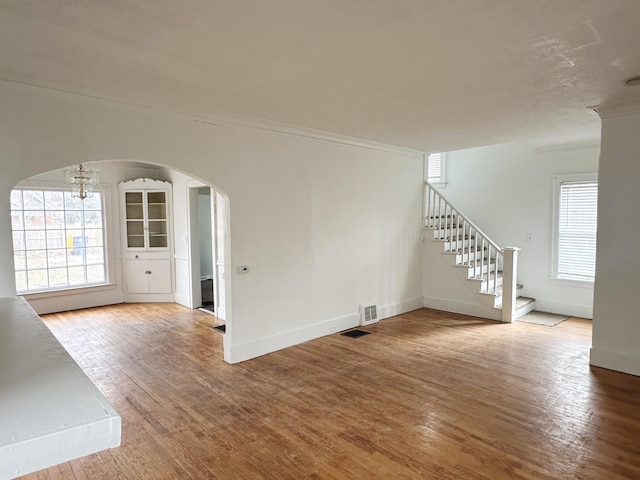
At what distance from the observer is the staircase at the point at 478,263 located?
18.8 feet

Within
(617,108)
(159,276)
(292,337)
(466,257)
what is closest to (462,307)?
(466,257)

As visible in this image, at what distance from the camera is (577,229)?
19.5 ft

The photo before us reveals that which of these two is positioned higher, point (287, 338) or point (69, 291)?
point (69, 291)

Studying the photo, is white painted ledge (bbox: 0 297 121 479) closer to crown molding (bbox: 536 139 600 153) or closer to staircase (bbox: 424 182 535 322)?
staircase (bbox: 424 182 535 322)

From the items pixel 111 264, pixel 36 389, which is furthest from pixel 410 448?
pixel 111 264

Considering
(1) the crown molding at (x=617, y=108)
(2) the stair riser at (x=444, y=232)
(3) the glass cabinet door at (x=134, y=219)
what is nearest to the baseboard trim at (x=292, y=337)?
(2) the stair riser at (x=444, y=232)

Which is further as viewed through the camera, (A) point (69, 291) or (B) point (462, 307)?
(A) point (69, 291)

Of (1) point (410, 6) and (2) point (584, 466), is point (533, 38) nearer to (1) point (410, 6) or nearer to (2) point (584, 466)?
(1) point (410, 6)

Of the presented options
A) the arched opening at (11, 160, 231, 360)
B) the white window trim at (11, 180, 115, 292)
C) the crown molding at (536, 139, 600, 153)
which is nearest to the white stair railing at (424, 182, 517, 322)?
the crown molding at (536, 139, 600, 153)

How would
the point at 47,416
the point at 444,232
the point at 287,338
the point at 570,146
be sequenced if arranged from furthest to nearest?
the point at 444,232, the point at 570,146, the point at 287,338, the point at 47,416

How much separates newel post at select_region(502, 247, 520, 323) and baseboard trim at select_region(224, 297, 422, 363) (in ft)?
5.23

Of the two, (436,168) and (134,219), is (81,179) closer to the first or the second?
(134,219)

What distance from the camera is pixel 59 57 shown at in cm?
254

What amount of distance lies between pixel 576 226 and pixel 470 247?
1568mm
